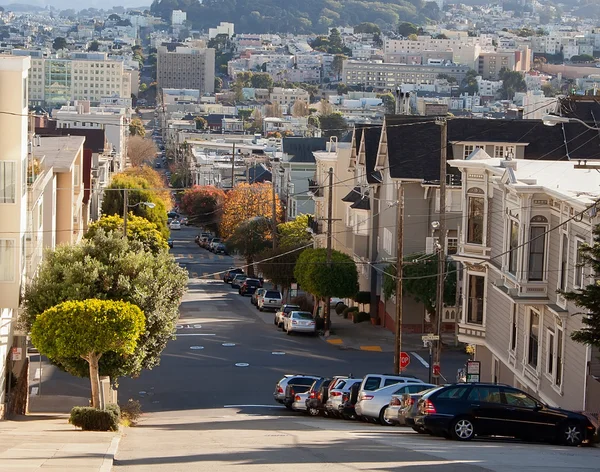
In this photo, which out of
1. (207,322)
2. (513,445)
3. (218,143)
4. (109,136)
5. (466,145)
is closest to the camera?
(513,445)

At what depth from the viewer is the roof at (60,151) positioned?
52438 mm

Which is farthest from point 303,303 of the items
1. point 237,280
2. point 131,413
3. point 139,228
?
point 131,413

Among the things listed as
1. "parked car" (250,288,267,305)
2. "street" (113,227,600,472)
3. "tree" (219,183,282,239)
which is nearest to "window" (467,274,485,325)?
"street" (113,227,600,472)

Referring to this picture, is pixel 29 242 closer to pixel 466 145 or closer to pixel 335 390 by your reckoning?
pixel 335 390

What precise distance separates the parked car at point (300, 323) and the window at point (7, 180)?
2411 centimetres

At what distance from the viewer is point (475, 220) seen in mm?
37188

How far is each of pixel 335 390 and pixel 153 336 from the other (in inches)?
193

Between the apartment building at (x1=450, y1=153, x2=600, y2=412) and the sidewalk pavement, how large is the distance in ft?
33.1

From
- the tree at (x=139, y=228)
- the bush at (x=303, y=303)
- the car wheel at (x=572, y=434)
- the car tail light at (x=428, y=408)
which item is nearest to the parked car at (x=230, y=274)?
the tree at (x=139, y=228)

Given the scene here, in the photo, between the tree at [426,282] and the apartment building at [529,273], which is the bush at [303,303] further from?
the apartment building at [529,273]

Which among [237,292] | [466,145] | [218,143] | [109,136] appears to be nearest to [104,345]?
[466,145]

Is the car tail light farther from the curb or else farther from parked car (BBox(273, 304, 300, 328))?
parked car (BBox(273, 304, 300, 328))

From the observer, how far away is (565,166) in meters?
35.0

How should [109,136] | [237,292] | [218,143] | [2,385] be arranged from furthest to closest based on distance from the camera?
[218,143] → [109,136] → [237,292] → [2,385]
